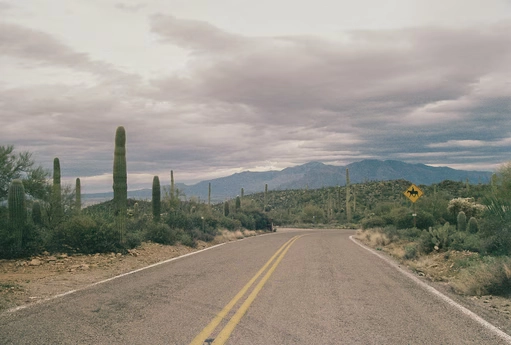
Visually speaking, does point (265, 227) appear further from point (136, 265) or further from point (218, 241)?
point (136, 265)

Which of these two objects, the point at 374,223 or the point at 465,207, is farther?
the point at 465,207

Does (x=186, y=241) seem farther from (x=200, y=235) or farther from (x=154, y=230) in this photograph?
(x=200, y=235)

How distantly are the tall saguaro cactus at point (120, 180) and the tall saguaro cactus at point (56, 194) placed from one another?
295 cm

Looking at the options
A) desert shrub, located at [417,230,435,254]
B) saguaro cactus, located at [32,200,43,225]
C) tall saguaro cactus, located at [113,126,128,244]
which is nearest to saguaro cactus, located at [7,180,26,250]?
tall saguaro cactus, located at [113,126,128,244]

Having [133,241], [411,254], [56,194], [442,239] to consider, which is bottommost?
[411,254]

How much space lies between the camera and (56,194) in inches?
904

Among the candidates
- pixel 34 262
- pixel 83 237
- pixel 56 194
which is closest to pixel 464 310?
pixel 34 262

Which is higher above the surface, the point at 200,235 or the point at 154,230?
the point at 154,230

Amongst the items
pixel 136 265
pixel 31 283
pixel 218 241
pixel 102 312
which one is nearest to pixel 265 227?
pixel 218 241

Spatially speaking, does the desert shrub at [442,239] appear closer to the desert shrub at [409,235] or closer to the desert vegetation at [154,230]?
the desert vegetation at [154,230]

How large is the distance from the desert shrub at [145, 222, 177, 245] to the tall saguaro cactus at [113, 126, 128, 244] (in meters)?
2.98

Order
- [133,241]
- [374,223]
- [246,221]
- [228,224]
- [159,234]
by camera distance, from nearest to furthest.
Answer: [133,241]
[159,234]
[374,223]
[228,224]
[246,221]

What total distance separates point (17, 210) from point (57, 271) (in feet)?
9.68

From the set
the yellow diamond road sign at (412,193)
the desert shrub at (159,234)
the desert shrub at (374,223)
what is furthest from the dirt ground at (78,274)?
the desert shrub at (374,223)
